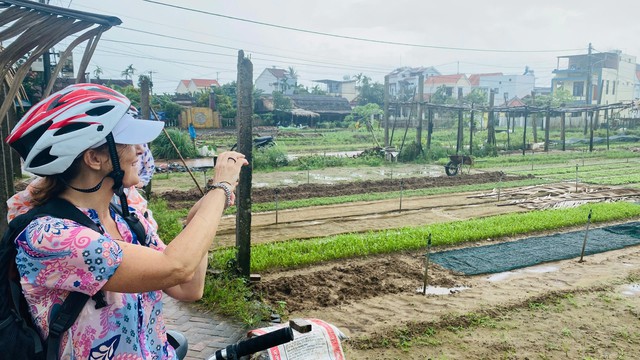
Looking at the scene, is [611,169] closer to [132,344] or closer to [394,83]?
[132,344]

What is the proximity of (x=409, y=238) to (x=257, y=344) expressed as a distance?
7.64m

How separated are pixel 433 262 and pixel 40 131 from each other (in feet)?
24.4

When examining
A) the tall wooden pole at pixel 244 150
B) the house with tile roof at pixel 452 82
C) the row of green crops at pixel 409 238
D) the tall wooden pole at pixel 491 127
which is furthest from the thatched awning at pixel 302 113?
the tall wooden pole at pixel 244 150

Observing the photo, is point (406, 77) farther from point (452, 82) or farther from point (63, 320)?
point (63, 320)

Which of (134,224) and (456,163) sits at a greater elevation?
(134,224)

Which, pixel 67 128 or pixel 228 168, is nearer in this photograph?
pixel 67 128

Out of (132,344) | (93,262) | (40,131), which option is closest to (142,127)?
(40,131)

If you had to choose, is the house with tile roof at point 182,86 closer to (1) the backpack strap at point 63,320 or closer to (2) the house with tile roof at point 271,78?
(2) the house with tile roof at point 271,78

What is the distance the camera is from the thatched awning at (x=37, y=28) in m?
4.37

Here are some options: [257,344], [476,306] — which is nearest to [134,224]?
[257,344]

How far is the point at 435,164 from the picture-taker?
75.8ft

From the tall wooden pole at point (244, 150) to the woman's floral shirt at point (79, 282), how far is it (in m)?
4.30

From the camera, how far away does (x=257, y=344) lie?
1835mm

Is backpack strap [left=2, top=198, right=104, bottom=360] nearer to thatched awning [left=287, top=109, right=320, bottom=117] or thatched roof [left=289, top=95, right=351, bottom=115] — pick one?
thatched awning [left=287, top=109, right=320, bottom=117]
